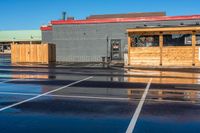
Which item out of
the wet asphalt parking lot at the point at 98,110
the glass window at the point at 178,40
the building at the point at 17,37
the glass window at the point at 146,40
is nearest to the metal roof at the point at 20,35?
the building at the point at 17,37

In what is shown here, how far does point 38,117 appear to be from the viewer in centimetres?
907

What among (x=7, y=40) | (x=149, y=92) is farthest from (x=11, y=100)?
(x=7, y=40)

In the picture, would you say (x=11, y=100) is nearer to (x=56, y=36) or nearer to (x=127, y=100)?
(x=127, y=100)

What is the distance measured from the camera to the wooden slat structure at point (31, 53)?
40312mm

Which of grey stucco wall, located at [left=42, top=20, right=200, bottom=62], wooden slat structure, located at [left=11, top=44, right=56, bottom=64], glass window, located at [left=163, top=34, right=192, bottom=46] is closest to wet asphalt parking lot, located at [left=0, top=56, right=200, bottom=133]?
glass window, located at [left=163, top=34, right=192, bottom=46]

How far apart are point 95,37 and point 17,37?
6164cm

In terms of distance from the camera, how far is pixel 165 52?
32.5 meters

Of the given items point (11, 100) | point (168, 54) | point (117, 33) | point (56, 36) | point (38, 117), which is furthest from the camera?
point (56, 36)

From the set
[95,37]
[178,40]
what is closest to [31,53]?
[95,37]

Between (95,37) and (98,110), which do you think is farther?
(95,37)

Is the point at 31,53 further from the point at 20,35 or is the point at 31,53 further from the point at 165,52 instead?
the point at 20,35

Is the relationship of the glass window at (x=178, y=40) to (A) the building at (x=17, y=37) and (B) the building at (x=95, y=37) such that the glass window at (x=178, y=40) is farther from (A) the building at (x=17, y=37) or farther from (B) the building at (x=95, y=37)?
(A) the building at (x=17, y=37)

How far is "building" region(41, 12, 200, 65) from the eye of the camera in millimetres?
41987

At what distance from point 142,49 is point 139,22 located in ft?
30.5
